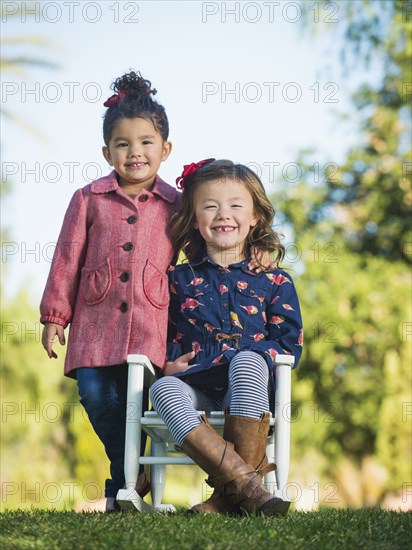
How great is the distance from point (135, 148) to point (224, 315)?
80 centimetres

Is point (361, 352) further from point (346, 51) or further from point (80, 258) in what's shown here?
point (80, 258)

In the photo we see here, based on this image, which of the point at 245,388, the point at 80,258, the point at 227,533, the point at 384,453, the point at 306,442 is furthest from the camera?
the point at 306,442

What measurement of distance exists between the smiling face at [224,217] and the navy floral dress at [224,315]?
65 millimetres

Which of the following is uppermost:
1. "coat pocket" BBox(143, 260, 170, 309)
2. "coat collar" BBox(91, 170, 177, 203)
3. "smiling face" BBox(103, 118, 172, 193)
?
"smiling face" BBox(103, 118, 172, 193)

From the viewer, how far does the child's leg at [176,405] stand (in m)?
3.14

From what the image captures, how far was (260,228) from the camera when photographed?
12.8 ft

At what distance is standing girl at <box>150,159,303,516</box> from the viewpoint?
10.2ft

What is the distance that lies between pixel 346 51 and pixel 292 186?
2.62m

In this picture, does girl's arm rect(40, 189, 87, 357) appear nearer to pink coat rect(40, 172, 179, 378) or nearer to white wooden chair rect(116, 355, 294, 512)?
pink coat rect(40, 172, 179, 378)

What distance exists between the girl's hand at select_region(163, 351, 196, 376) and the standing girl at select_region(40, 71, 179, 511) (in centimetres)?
9

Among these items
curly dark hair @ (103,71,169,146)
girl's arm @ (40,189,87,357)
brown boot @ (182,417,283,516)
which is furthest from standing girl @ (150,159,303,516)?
girl's arm @ (40,189,87,357)

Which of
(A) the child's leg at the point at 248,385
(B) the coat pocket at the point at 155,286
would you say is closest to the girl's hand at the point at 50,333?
(B) the coat pocket at the point at 155,286

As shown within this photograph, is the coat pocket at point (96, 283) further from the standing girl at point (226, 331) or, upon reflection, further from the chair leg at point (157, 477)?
the chair leg at point (157, 477)

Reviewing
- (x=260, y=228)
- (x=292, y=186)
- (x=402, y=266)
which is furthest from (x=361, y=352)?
(x=260, y=228)
